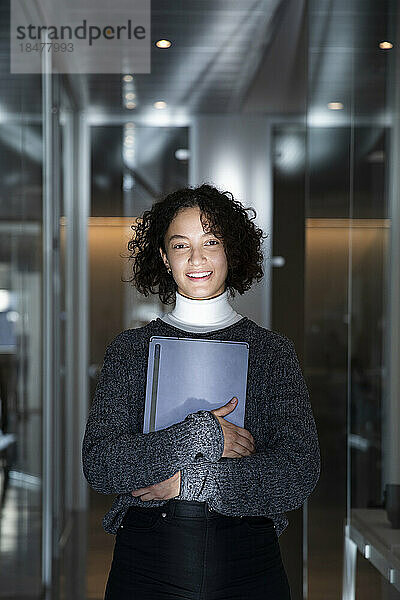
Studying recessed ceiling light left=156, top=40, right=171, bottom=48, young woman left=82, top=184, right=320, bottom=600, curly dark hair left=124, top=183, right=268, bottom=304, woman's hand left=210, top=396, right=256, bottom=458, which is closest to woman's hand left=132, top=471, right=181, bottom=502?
young woman left=82, top=184, right=320, bottom=600

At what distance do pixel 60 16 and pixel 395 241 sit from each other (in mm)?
1422

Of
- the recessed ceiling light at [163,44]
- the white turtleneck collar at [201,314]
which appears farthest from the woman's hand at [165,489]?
the recessed ceiling light at [163,44]

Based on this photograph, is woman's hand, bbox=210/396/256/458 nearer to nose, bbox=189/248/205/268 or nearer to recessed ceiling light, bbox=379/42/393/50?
nose, bbox=189/248/205/268

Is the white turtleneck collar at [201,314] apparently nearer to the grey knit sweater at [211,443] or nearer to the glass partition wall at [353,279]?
the grey knit sweater at [211,443]

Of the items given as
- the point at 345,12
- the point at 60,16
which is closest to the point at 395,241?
the point at 345,12

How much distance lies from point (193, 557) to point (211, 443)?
0.23 metres

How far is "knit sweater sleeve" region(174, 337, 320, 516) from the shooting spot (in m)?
1.56

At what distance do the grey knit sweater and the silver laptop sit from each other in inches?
0.9

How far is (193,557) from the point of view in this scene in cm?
160

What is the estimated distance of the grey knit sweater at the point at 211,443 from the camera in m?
1.55

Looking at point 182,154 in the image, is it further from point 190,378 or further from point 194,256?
point 190,378

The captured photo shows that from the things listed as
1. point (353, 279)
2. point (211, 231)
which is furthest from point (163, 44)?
point (211, 231)

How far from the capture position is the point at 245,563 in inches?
63.9

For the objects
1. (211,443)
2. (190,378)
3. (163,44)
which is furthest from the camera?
(163,44)
